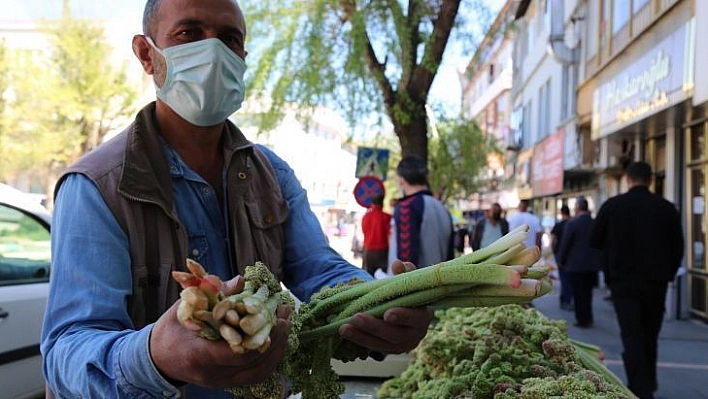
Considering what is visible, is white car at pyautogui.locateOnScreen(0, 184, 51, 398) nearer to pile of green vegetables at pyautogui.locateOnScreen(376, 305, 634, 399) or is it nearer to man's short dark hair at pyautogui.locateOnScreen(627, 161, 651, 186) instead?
pile of green vegetables at pyautogui.locateOnScreen(376, 305, 634, 399)

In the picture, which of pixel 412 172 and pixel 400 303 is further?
pixel 412 172

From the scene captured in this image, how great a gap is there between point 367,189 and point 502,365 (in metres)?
8.54

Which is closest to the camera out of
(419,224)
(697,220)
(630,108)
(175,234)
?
(175,234)

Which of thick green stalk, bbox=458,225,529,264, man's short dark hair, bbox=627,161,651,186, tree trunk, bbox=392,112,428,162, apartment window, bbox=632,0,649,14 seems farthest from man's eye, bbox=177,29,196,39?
apartment window, bbox=632,0,649,14

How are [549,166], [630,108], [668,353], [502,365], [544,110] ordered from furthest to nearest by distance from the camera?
1. [544,110]
2. [549,166]
3. [630,108]
4. [668,353]
5. [502,365]

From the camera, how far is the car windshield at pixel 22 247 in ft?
15.3

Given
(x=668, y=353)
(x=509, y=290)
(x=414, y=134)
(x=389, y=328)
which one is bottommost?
(x=668, y=353)

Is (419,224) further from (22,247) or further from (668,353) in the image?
(668,353)

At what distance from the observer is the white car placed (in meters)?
4.21

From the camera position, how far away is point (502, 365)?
8.02 ft

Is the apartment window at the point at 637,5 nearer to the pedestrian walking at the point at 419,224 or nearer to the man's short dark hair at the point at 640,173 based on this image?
the man's short dark hair at the point at 640,173

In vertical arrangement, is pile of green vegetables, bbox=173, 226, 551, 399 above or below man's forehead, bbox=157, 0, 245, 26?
below

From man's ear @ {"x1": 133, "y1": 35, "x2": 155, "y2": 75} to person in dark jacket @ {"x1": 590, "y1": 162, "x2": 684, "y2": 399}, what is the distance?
4804mm

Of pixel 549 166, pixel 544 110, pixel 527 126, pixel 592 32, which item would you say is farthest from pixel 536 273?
pixel 527 126
